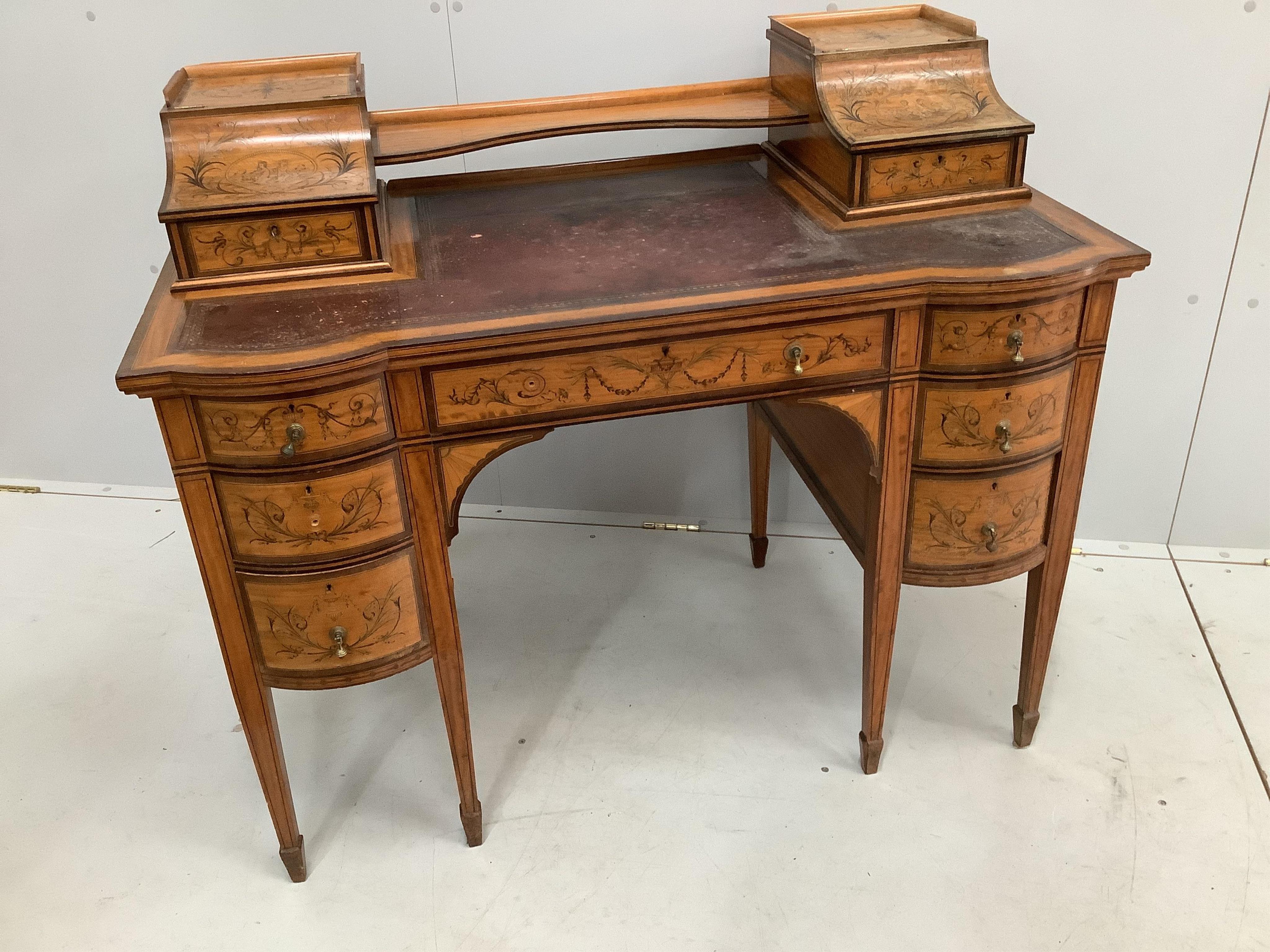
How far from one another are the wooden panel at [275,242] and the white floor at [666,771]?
1047mm

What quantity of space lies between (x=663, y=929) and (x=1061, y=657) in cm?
115

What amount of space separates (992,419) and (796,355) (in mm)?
362

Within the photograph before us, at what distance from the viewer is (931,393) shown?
1721mm

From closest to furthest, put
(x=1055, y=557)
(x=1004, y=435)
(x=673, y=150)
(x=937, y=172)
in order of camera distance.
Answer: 1. (x=1004, y=435)
2. (x=937, y=172)
3. (x=1055, y=557)
4. (x=673, y=150)

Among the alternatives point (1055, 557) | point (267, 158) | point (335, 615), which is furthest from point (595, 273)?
point (1055, 557)

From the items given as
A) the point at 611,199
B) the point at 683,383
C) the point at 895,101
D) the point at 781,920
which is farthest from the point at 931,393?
the point at 781,920

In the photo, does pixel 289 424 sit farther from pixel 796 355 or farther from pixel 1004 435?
pixel 1004 435

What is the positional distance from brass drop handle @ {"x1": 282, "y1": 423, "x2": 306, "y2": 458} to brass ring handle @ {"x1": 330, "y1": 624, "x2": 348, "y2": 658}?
32cm

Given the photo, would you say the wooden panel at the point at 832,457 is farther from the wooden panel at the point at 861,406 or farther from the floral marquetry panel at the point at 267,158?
the floral marquetry panel at the point at 267,158

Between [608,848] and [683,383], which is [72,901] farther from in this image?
[683,383]

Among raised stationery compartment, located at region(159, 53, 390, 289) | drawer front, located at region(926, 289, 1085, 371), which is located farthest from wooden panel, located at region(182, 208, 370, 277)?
drawer front, located at region(926, 289, 1085, 371)

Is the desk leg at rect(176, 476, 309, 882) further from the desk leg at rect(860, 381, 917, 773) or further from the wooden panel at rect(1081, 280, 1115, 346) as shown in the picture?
the wooden panel at rect(1081, 280, 1115, 346)

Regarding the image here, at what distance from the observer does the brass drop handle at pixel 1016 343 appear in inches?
64.9

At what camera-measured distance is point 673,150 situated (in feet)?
8.04
